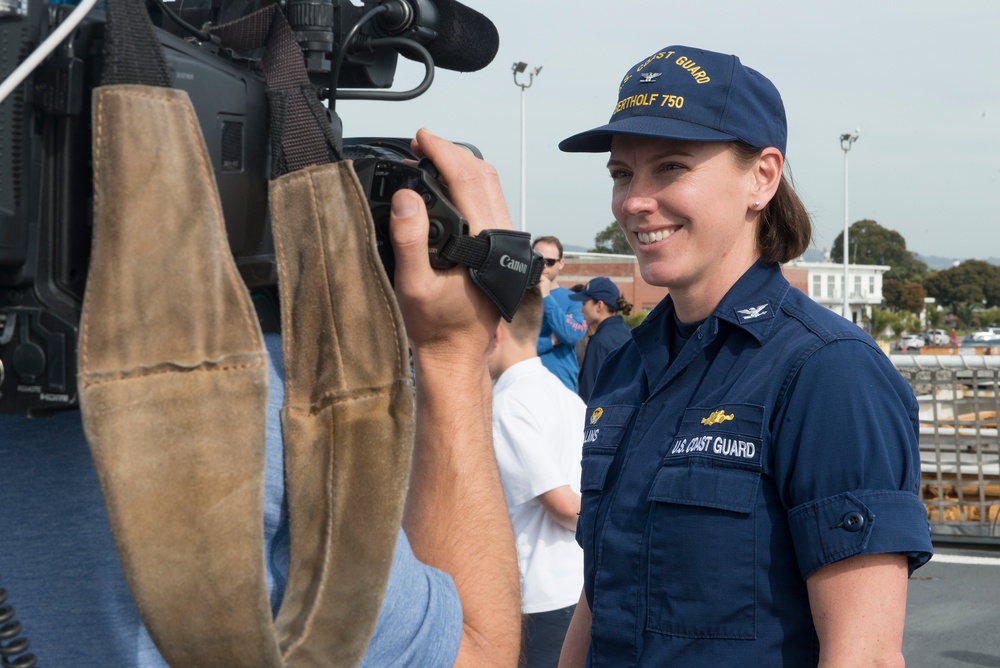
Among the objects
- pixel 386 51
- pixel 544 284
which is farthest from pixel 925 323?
pixel 386 51

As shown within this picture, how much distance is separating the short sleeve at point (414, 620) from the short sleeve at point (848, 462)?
902 mm

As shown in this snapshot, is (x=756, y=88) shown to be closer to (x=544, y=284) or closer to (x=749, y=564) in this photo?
(x=749, y=564)

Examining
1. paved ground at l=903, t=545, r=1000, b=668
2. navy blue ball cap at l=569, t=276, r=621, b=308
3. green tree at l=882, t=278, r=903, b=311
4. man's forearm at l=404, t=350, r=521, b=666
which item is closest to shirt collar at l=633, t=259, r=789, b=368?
man's forearm at l=404, t=350, r=521, b=666

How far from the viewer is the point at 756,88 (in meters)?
2.36

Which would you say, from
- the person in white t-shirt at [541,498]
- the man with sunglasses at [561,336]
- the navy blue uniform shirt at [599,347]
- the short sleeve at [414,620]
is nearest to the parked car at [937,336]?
the navy blue uniform shirt at [599,347]

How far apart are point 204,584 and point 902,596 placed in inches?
56.7

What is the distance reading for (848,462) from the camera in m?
1.91

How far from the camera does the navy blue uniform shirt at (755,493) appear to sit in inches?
75.3

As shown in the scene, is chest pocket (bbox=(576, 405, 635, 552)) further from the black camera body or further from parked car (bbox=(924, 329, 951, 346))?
parked car (bbox=(924, 329, 951, 346))

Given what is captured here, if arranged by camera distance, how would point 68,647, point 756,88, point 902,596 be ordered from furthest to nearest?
1. point 756,88
2. point 902,596
3. point 68,647

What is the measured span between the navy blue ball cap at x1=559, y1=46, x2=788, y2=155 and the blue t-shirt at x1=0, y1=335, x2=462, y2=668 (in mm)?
1457

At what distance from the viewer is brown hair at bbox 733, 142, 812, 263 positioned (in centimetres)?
242

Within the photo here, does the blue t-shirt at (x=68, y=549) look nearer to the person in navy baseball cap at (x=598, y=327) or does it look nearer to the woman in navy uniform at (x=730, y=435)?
the woman in navy uniform at (x=730, y=435)

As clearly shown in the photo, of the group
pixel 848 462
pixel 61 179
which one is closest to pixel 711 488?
pixel 848 462
